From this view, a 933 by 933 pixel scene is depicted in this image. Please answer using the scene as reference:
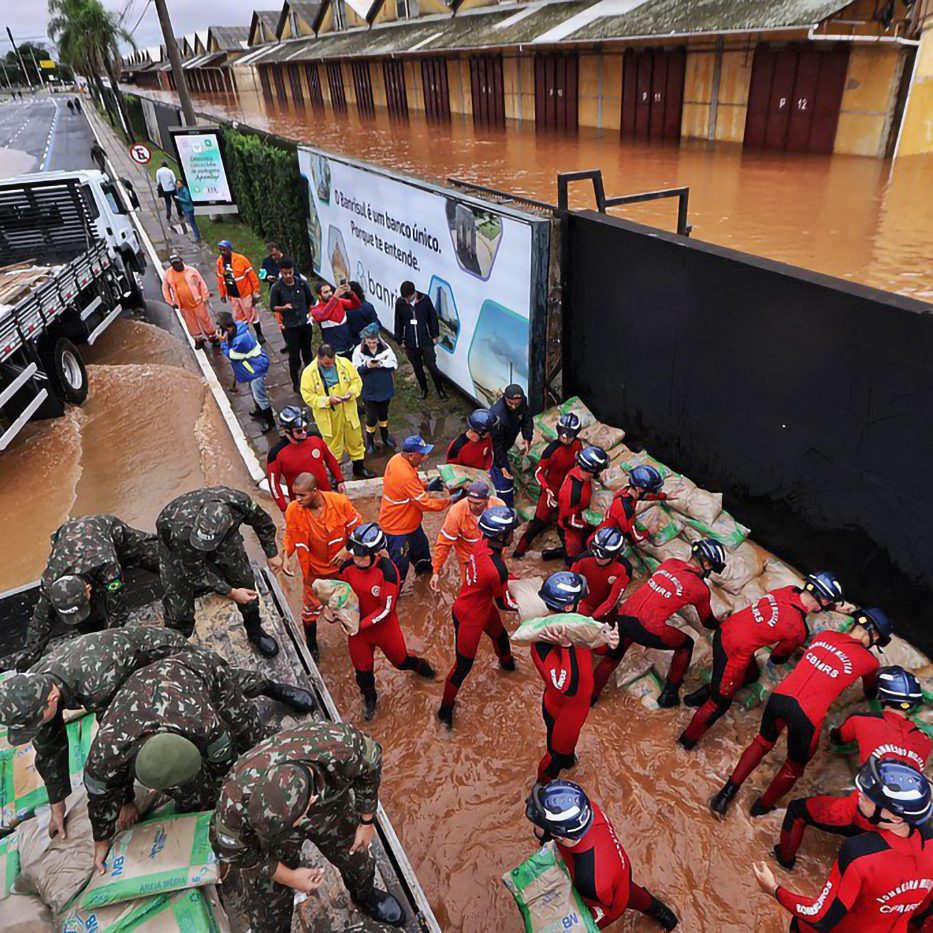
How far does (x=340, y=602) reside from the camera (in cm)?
393

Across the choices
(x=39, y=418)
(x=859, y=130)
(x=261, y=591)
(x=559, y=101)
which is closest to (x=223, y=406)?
(x=39, y=418)

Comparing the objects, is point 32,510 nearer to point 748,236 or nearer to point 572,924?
point 572,924

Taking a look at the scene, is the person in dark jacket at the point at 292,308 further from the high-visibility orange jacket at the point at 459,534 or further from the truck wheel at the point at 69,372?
the high-visibility orange jacket at the point at 459,534

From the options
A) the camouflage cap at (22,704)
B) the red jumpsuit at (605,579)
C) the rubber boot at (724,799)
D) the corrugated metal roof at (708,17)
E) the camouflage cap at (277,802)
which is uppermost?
the corrugated metal roof at (708,17)

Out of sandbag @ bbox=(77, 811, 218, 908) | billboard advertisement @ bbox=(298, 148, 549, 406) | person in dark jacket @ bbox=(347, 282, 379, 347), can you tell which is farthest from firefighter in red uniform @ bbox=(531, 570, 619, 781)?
person in dark jacket @ bbox=(347, 282, 379, 347)

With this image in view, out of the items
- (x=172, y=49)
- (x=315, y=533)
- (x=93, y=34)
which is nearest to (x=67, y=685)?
(x=315, y=533)

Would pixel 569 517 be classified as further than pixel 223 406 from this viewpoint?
No

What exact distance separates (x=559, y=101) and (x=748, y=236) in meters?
12.4

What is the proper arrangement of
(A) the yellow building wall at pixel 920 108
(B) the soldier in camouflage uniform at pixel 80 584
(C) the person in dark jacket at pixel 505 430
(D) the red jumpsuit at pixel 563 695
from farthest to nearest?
(A) the yellow building wall at pixel 920 108 < (C) the person in dark jacket at pixel 505 430 < (B) the soldier in camouflage uniform at pixel 80 584 < (D) the red jumpsuit at pixel 563 695

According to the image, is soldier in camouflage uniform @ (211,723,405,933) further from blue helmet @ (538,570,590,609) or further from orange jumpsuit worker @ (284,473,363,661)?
orange jumpsuit worker @ (284,473,363,661)

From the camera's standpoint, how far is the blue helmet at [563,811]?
263 centimetres

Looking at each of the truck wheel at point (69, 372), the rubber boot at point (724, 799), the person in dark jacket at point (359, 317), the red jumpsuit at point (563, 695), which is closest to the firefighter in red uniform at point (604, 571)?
the red jumpsuit at point (563, 695)

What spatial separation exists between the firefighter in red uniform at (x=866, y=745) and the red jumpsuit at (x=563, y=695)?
46.3 inches

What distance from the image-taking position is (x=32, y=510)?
6.92 m
